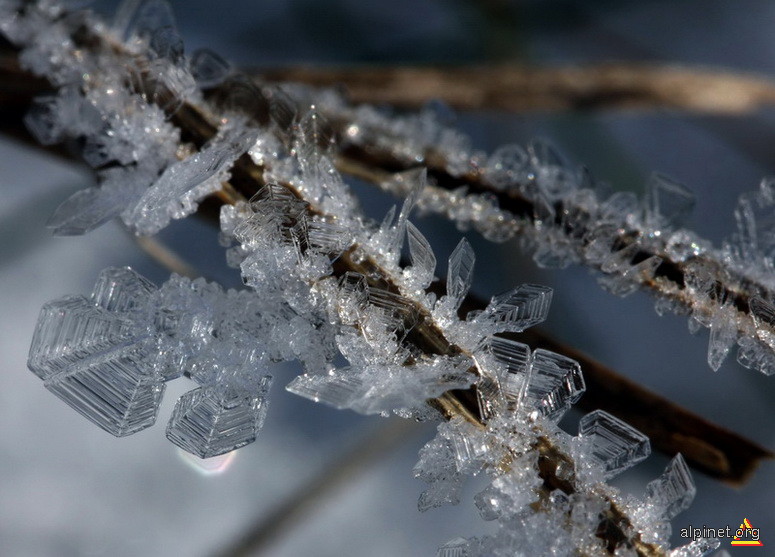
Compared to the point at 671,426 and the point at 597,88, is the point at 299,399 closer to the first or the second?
the point at 671,426

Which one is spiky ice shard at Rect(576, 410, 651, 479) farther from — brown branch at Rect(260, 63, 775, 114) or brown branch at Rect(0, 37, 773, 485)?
brown branch at Rect(260, 63, 775, 114)

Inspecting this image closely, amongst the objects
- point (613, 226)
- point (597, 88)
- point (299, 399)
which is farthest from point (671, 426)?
point (597, 88)

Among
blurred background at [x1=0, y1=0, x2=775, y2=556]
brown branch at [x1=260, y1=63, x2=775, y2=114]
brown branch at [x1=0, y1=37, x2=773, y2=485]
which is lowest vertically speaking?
blurred background at [x1=0, y1=0, x2=775, y2=556]

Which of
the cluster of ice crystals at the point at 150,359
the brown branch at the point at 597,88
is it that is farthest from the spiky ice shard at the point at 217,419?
the brown branch at the point at 597,88

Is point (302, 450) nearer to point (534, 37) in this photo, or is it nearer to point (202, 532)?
point (202, 532)

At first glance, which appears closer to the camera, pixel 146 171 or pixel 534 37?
pixel 146 171

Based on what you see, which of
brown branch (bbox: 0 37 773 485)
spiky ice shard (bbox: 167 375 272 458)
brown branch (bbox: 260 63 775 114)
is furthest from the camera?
brown branch (bbox: 260 63 775 114)

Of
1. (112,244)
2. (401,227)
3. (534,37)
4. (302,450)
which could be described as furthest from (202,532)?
(534,37)

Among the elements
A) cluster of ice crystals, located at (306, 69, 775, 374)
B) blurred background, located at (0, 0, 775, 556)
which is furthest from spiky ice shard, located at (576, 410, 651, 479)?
blurred background, located at (0, 0, 775, 556)
